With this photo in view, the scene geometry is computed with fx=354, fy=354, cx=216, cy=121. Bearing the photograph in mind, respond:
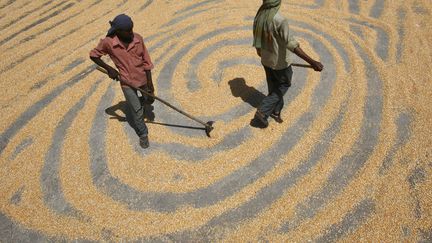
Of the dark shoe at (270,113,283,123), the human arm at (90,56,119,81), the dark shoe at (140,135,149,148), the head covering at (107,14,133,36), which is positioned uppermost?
the head covering at (107,14,133,36)

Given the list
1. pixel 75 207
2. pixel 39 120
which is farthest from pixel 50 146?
pixel 75 207

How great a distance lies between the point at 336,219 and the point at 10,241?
5.30 m

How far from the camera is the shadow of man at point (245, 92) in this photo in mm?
8078

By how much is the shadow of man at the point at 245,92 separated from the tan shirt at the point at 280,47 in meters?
1.65

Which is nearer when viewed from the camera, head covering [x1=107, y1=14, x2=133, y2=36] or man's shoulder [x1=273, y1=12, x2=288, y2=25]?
head covering [x1=107, y1=14, x2=133, y2=36]

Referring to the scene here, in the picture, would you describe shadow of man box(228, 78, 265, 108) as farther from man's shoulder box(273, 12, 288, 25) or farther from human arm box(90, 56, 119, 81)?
human arm box(90, 56, 119, 81)

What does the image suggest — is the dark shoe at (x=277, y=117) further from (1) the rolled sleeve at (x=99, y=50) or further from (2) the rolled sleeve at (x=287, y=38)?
(1) the rolled sleeve at (x=99, y=50)

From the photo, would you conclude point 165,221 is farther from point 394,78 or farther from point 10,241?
point 394,78

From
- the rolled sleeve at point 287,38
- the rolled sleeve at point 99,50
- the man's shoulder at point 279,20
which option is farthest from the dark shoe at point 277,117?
the rolled sleeve at point 99,50

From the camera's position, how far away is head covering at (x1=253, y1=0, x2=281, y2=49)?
5.78 m

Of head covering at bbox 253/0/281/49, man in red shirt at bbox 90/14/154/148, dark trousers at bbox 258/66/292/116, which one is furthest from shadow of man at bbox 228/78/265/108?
man in red shirt at bbox 90/14/154/148

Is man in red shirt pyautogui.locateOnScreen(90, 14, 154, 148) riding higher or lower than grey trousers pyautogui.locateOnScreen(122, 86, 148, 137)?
higher

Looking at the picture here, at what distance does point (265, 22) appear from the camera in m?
5.95

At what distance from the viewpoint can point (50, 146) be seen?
7426mm
